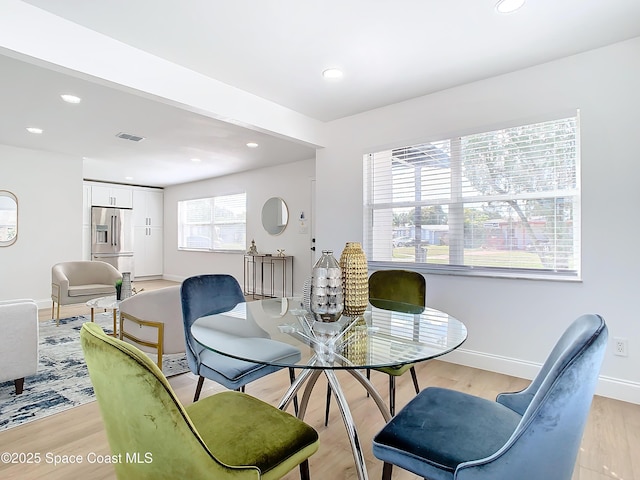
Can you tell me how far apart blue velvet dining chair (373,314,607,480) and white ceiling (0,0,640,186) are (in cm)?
196

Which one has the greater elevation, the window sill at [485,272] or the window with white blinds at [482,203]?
the window with white blinds at [482,203]

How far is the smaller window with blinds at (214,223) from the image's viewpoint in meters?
7.11

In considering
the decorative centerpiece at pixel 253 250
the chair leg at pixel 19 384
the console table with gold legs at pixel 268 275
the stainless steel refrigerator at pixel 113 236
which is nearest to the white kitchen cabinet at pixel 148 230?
the stainless steel refrigerator at pixel 113 236

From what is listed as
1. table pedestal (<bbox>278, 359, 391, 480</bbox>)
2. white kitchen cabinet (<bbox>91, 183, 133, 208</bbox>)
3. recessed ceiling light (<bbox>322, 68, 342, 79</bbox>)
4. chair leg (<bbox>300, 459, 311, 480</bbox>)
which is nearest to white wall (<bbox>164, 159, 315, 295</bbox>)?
white kitchen cabinet (<bbox>91, 183, 133, 208</bbox>)

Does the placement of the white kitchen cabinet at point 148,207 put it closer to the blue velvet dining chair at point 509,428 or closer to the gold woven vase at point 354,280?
the gold woven vase at point 354,280

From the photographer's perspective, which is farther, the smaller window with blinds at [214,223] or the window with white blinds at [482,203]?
the smaller window with blinds at [214,223]

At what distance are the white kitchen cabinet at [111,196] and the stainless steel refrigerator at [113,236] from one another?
0.23m

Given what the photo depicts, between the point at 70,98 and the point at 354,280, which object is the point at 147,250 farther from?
the point at 354,280

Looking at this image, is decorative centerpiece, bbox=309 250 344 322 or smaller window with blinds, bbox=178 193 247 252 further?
smaller window with blinds, bbox=178 193 247 252

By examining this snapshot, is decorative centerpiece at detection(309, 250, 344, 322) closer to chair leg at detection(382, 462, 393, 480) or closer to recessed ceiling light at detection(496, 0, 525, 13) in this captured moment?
chair leg at detection(382, 462, 393, 480)

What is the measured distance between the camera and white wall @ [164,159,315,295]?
235 inches

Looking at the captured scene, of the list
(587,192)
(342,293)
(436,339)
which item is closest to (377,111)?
(587,192)

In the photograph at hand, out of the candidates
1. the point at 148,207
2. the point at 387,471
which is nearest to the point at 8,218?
the point at 148,207

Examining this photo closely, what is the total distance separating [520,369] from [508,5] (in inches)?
102
